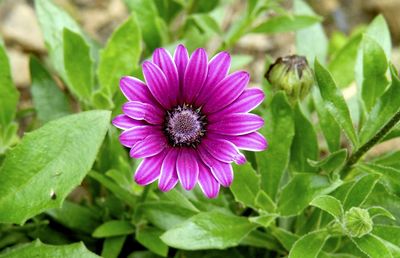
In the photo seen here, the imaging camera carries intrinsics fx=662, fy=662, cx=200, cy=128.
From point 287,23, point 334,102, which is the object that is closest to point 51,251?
point 334,102

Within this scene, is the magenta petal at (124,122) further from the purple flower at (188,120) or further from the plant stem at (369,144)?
the plant stem at (369,144)

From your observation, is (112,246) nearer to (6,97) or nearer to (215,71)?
(6,97)

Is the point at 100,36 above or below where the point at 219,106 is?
above

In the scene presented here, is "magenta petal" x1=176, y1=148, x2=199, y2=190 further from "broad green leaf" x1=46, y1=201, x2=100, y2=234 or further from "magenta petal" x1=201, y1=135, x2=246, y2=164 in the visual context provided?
"broad green leaf" x1=46, y1=201, x2=100, y2=234

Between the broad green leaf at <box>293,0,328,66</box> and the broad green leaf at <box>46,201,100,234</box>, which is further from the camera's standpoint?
the broad green leaf at <box>293,0,328,66</box>

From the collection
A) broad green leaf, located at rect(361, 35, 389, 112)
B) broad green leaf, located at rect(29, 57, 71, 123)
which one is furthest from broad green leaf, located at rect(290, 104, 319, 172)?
broad green leaf, located at rect(29, 57, 71, 123)

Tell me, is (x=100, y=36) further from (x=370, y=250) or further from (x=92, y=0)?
(x=370, y=250)

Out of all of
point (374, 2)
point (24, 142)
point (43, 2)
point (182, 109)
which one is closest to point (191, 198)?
point (182, 109)
